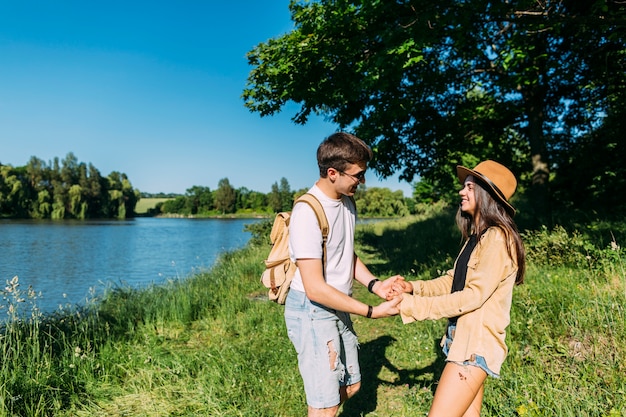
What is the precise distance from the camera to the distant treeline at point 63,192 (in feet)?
202

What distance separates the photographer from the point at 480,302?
2.17 meters

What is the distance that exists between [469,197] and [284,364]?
3132 millimetres

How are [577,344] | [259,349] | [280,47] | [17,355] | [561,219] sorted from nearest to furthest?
[577,344]
[17,355]
[259,349]
[280,47]
[561,219]

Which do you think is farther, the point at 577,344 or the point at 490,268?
the point at 577,344

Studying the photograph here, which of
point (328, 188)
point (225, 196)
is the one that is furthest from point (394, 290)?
point (225, 196)

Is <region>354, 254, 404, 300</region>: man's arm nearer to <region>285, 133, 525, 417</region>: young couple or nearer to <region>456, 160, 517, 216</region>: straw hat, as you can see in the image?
<region>285, 133, 525, 417</region>: young couple

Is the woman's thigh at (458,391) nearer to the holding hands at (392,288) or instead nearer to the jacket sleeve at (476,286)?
the jacket sleeve at (476,286)

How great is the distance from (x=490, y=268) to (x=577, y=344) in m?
2.27

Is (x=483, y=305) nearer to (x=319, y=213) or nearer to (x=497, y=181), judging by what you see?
(x=497, y=181)

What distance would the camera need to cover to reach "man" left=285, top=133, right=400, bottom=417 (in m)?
2.24

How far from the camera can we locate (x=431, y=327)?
534 cm

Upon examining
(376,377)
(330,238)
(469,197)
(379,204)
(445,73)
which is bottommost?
(376,377)

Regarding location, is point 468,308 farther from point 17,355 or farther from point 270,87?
point 270,87

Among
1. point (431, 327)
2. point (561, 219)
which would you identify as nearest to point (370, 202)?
point (561, 219)
